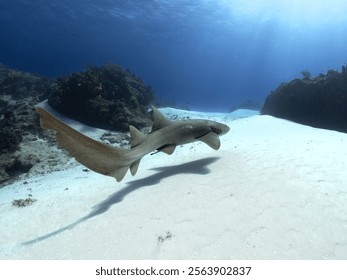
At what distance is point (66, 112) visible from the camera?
14375 mm

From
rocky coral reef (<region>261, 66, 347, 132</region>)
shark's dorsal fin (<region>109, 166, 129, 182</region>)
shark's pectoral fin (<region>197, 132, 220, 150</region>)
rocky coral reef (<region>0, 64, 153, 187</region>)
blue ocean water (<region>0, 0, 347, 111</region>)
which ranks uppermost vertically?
blue ocean water (<region>0, 0, 347, 111</region>)

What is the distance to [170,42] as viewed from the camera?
80125 millimetres

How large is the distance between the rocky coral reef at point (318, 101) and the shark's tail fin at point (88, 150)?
13179 mm

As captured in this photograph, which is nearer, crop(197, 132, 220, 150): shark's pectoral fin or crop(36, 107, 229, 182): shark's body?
crop(36, 107, 229, 182): shark's body

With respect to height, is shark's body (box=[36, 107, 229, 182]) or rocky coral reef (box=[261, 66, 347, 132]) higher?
rocky coral reef (box=[261, 66, 347, 132])

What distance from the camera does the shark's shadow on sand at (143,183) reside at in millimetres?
4205

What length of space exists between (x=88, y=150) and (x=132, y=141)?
4.84 ft

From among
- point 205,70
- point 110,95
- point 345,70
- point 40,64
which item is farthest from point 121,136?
point 205,70

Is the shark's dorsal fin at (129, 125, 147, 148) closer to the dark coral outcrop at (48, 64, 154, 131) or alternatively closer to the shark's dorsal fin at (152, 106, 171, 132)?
the shark's dorsal fin at (152, 106, 171, 132)

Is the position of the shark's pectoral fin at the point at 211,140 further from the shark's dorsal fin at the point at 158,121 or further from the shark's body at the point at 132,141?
the shark's dorsal fin at the point at 158,121

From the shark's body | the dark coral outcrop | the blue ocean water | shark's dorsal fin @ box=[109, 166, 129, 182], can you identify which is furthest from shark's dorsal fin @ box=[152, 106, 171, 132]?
the blue ocean water

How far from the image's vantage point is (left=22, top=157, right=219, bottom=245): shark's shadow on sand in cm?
420

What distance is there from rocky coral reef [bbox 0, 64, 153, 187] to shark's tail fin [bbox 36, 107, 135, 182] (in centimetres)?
564
